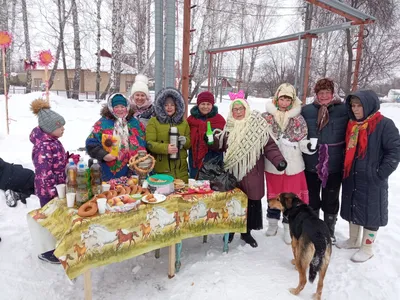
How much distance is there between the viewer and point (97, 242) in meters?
2.23

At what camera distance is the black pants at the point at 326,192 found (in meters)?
3.28

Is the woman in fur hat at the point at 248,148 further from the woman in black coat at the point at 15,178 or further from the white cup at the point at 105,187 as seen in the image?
the woman in black coat at the point at 15,178

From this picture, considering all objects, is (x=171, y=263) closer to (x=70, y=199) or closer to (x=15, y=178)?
(x=70, y=199)

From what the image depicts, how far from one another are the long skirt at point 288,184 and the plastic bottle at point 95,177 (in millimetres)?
1906

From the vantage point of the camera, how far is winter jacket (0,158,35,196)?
11.4 feet

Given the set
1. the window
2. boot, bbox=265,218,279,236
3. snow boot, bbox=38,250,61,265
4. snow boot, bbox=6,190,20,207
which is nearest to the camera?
snow boot, bbox=38,250,61,265

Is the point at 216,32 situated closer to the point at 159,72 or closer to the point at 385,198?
the point at 159,72

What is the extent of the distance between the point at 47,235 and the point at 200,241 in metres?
1.75

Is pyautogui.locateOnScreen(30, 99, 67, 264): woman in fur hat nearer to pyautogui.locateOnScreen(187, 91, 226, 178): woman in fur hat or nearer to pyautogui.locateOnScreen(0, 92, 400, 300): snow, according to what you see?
pyautogui.locateOnScreen(0, 92, 400, 300): snow

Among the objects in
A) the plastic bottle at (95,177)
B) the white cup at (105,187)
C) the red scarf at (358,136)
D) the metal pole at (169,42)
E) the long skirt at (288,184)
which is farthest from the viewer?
the metal pole at (169,42)

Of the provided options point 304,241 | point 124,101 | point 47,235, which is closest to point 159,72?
point 124,101

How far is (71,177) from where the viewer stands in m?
2.33

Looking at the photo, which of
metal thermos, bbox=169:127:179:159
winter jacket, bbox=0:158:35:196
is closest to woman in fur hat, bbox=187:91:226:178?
metal thermos, bbox=169:127:179:159

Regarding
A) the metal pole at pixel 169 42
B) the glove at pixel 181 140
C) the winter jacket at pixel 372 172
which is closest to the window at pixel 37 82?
the metal pole at pixel 169 42
